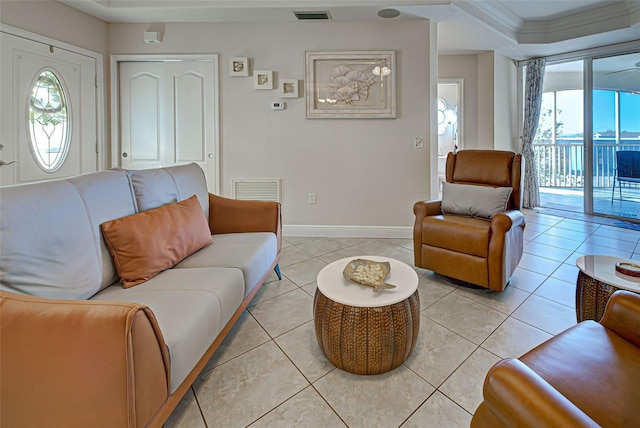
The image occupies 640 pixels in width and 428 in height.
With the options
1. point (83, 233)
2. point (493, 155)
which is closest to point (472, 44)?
point (493, 155)

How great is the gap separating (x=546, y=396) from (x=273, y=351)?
1.35m

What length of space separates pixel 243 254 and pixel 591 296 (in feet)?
6.15

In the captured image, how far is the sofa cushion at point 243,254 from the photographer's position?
6.07 feet

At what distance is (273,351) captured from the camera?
5.81ft

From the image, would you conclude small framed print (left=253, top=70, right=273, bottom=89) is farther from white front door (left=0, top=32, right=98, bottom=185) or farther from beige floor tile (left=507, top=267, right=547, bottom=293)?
beige floor tile (left=507, top=267, right=547, bottom=293)

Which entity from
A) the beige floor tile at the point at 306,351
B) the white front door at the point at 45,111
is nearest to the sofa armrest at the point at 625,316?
the beige floor tile at the point at 306,351

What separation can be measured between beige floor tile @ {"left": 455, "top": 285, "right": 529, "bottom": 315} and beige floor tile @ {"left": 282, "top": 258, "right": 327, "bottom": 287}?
115 centimetres

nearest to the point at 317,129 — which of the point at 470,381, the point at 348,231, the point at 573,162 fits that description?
the point at 348,231

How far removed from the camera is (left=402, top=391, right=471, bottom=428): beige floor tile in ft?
4.22

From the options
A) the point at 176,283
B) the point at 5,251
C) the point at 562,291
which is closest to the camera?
the point at 5,251

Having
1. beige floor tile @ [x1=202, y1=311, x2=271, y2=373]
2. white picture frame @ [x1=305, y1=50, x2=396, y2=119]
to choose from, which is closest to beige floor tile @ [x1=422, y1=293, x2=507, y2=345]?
beige floor tile @ [x1=202, y1=311, x2=271, y2=373]

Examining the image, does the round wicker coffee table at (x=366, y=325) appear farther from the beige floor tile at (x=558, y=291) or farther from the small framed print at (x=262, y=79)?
the small framed print at (x=262, y=79)

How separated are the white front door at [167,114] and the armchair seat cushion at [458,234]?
2685mm

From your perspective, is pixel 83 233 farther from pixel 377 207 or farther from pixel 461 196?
pixel 377 207
